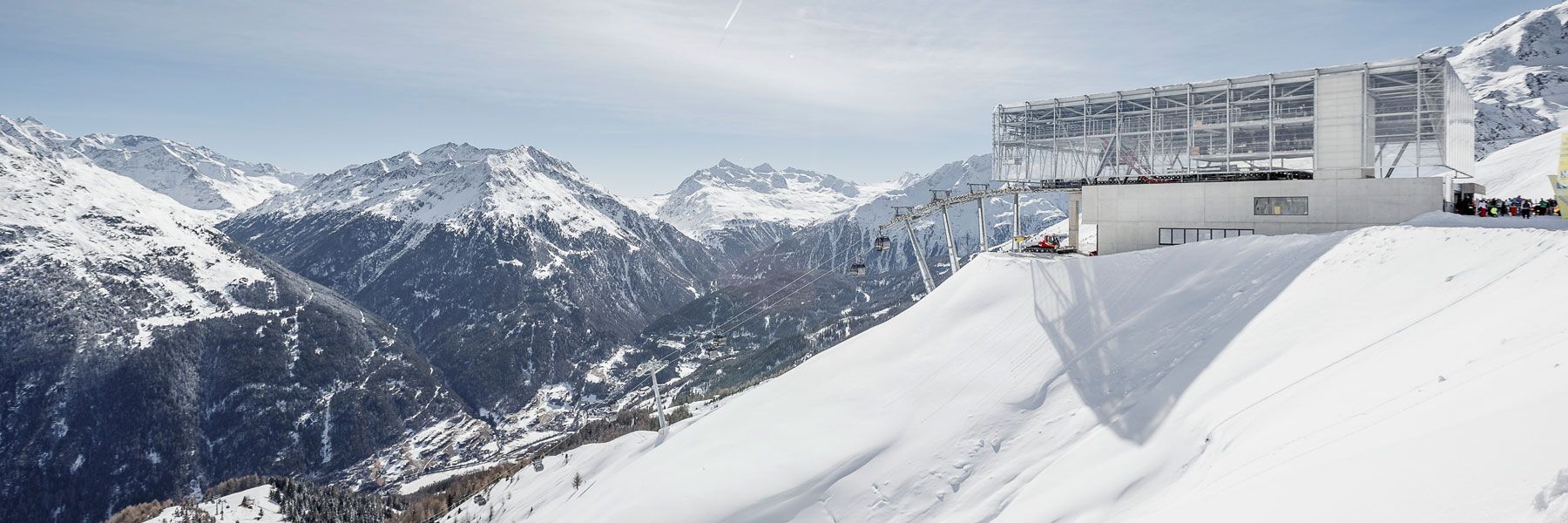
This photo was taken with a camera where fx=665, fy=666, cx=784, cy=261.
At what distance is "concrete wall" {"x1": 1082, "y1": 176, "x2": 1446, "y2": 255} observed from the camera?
32.9 meters

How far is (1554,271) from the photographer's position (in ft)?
59.0

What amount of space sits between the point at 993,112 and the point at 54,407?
275 m

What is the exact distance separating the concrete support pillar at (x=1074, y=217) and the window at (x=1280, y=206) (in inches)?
368

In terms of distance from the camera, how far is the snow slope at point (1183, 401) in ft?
35.2

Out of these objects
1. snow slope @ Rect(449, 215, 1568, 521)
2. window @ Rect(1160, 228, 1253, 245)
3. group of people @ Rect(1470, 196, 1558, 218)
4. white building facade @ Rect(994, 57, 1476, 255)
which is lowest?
snow slope @ Rect(449, 215, 1568, 521)

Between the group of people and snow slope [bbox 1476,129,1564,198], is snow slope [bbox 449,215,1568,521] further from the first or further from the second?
snow slope [bbox 1476,129,1564,198]

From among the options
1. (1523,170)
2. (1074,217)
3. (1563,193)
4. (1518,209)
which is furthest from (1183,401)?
(1523,170)

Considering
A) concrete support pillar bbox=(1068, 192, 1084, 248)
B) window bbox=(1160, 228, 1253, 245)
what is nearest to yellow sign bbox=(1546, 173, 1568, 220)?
window bbox=(1160, 228, 1253, 245)

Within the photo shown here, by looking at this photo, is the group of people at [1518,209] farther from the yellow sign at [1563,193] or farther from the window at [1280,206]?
the window at [1280,206]

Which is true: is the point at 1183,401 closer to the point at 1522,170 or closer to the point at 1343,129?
the point at 1343,129

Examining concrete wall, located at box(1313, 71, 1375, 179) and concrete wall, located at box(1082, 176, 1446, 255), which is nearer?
concrete wall, located at box(1082, 176, 1446, 255)

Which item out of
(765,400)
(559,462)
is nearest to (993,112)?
(765,400)

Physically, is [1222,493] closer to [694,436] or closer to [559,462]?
[694,436]

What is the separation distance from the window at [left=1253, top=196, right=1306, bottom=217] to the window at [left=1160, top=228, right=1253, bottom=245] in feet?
3.99
